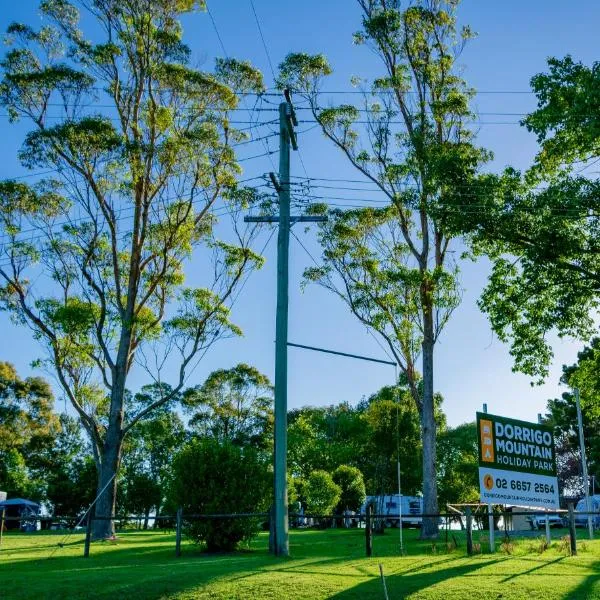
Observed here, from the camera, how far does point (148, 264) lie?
28188 millimetres

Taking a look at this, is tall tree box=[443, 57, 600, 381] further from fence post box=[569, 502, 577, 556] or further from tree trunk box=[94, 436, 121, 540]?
tree trunk box=[94, 436, 121, 540]

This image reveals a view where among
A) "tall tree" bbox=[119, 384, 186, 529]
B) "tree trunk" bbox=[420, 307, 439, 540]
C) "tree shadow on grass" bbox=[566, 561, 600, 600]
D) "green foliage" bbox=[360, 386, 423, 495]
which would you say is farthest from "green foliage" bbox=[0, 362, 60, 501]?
"tree shadow on grass" bbox=[566, 561, 600, 600]

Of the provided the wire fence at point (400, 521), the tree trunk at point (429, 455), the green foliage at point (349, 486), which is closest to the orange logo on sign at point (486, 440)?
the wire fence at point (400, 521)

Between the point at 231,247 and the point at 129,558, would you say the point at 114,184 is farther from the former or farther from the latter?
the point at 129,558

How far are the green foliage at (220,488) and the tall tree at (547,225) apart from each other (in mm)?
8316

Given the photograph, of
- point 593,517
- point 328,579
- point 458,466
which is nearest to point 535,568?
point 328,579

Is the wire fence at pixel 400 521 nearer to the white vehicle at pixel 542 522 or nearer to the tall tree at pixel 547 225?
the white vehicle at pixel 542 522

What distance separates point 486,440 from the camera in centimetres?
1566

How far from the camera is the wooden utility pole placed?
14422 millimetres

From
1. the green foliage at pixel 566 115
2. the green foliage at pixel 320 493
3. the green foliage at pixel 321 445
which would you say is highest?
the green foliage at pixel 566 115

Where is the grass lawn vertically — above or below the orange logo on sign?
below

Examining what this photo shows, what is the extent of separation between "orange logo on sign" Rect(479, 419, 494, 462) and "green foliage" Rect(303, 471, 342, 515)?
84.1ft

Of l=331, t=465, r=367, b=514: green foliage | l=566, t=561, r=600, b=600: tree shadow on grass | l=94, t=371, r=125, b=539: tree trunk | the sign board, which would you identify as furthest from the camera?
l=331, t=465, r=367, b=514: green foliage

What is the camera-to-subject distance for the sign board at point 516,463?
1552 centimetres
